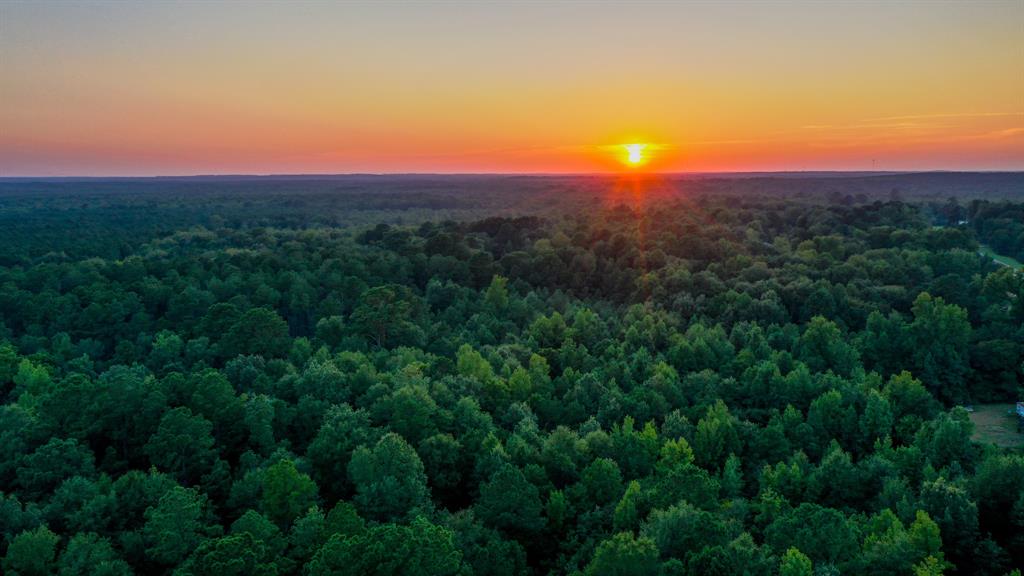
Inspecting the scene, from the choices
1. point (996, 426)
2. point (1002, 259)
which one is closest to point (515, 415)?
point (996, 426)

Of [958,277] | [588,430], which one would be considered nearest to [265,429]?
[588,430]

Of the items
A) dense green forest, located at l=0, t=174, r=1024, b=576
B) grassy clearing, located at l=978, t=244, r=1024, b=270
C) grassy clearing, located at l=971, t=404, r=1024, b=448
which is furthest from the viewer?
grassy clearing, located at l=978, t=244, r=1024, b=270

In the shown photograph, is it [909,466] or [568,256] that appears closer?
[909,466]

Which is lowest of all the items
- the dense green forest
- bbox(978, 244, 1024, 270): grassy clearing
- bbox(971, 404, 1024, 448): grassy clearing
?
bbox(971, 404, 1024, 448): grassy clearing

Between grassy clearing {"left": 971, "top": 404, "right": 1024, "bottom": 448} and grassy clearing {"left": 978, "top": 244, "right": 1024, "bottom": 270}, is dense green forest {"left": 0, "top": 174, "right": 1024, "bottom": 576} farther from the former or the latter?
grassy clearing {"left": 978, "top": 244, "right": 1024, "bottom": 270}

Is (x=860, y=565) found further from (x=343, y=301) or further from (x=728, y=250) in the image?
(x=728, y=250)

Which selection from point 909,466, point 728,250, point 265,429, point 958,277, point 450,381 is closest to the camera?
point 909,466

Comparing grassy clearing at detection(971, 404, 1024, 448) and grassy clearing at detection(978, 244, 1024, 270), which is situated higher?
grassy clearing at detection(978, 244, 1024, 270)

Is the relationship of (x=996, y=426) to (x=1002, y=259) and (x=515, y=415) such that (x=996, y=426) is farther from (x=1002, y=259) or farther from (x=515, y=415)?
(x=1002, y=259)

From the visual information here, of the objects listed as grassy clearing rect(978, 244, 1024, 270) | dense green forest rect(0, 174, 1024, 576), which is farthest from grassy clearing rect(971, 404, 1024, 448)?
grassy clearing rect(978, 244, 1024, 270)
